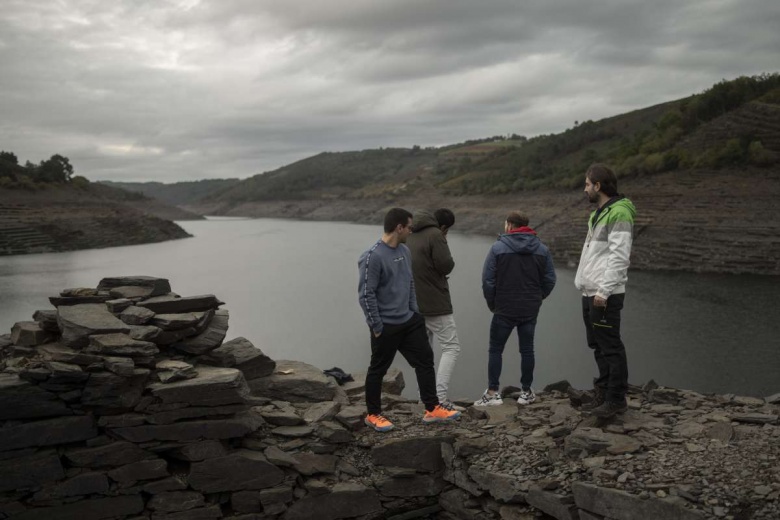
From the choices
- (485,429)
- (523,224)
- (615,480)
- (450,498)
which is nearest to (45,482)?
(450,498)

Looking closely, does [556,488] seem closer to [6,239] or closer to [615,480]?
[615,480]

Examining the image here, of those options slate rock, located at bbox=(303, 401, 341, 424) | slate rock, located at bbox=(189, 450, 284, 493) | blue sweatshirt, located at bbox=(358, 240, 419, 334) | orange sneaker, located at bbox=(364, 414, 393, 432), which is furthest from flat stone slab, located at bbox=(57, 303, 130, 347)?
orange sneaker, located at bbox=(364, 414, 393, 432)

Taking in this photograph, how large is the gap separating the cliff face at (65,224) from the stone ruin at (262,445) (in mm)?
39424

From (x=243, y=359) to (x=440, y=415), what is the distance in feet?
7.22

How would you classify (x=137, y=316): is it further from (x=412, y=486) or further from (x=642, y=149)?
(x=642, y=149)

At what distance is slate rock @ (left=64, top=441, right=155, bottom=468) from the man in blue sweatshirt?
216 cm

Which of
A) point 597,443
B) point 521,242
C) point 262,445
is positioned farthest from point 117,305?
point 597,443

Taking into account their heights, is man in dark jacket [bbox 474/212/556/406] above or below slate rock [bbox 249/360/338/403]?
above

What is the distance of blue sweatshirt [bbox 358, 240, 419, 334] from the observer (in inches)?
218

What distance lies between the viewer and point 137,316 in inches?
230

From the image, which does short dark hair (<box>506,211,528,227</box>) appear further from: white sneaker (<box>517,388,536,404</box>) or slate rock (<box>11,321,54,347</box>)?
slate rock (<box>11,321,54,347</box>)

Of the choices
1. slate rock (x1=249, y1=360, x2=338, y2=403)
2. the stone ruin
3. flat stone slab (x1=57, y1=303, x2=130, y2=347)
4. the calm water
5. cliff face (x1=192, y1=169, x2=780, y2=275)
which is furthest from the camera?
cliff face (x1=192, y1=169, x2=780, y2=275)

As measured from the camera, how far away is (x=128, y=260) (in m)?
38.0

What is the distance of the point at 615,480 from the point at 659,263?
80.8 ft
